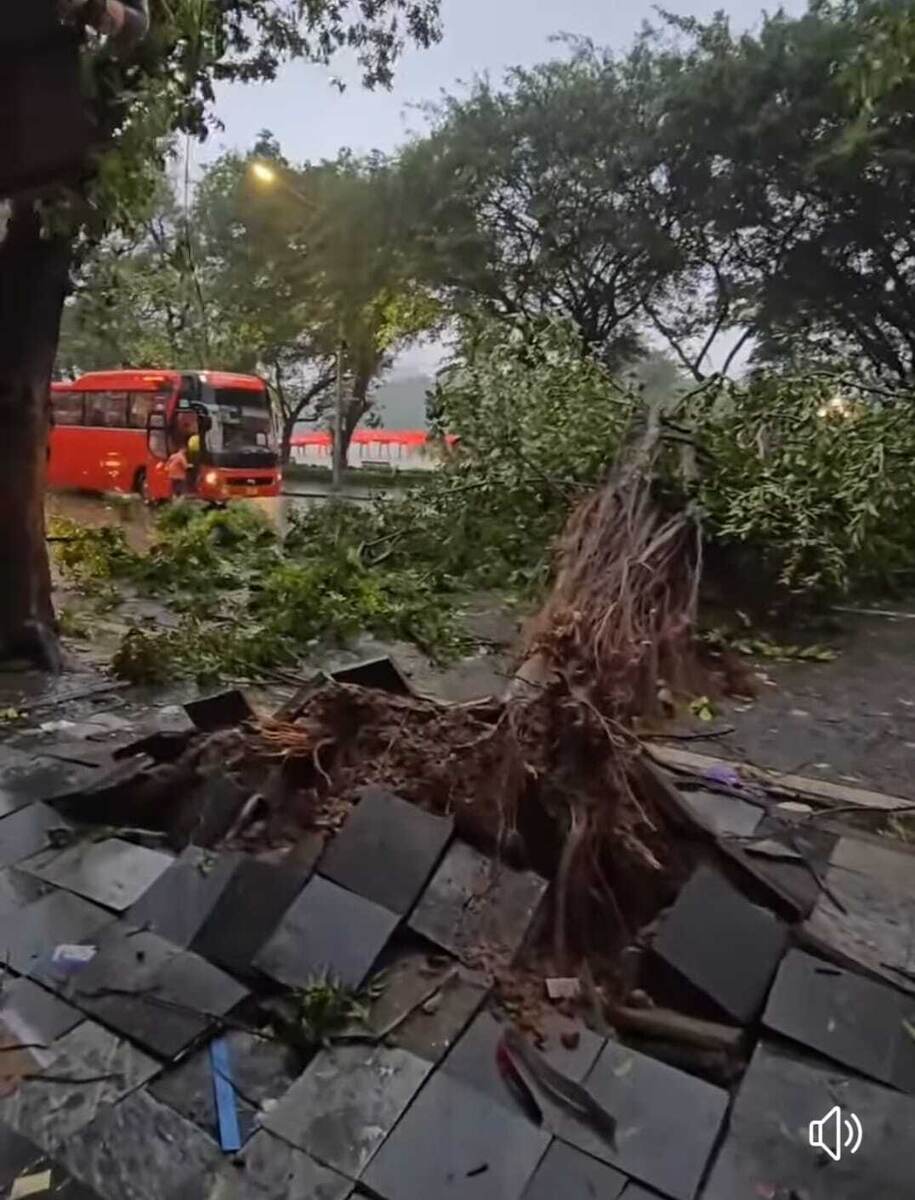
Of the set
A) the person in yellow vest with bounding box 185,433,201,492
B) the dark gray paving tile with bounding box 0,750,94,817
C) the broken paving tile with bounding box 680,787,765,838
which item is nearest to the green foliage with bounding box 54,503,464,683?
the dark gray paving tile with bounding box 0,750,94,817

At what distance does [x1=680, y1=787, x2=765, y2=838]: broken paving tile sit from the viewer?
273 cm

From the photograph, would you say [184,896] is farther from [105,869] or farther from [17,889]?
[17,889]

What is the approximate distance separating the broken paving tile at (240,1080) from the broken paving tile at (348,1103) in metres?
0.04

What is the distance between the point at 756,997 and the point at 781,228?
1410cm

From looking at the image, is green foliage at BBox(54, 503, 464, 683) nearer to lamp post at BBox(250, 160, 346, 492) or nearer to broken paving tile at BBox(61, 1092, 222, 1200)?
broken paving tile at BBox(61, 1092, 222, 1200)

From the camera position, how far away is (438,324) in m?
16.8

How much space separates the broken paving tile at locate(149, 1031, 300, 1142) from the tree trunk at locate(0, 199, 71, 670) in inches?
116

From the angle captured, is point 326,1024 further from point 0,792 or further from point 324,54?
point 324,54

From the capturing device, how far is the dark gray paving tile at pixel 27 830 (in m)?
2.56

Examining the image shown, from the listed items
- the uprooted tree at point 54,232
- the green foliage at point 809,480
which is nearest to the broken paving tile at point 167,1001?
the uprooted tree at point 54,232

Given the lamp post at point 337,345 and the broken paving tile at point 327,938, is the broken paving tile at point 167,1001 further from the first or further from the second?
the lamp post at point 337,345

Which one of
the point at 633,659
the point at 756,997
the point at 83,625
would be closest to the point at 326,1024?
the point at 756,997

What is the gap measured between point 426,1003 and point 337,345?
1618cm

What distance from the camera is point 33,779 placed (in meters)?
3.07
